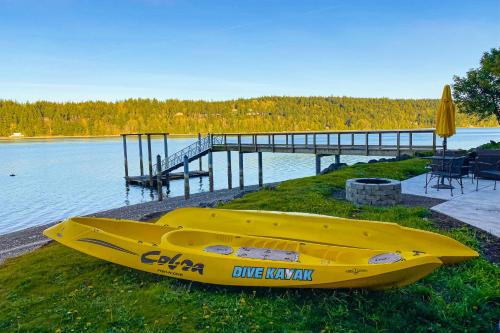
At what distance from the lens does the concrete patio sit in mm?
7273

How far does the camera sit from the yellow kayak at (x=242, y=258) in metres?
4.42

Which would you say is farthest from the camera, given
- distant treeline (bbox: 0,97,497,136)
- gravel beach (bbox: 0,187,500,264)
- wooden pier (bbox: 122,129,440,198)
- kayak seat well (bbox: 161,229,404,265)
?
distant treeline (bbox: 0,97,497,136)

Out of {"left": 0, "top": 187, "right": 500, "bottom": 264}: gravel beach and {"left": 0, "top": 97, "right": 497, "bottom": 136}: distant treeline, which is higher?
{"left": 0, "top": 97, "right": 497, "bottom": 136}: distant treeline

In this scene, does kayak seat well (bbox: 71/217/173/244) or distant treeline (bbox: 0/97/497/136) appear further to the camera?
distant treeline (bbox: 0/97/497/136)

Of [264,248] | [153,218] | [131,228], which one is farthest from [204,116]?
[264,248]

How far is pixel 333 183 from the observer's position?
43.5ft

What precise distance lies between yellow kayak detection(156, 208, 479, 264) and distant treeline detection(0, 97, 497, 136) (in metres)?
144

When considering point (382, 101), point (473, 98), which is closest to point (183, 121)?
point (382, 101)

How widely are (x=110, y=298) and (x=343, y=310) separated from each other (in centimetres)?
318

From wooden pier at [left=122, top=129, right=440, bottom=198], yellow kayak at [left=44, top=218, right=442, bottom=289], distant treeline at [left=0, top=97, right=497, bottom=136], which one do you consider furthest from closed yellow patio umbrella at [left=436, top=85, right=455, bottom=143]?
distant treeline at [left=0, top=97, right=497, bottom=136]

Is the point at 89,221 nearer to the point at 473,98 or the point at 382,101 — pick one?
the point at 473,98

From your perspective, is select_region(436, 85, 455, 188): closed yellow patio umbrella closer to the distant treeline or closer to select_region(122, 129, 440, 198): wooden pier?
select_region(122, 129, 440, 198): wooden pier

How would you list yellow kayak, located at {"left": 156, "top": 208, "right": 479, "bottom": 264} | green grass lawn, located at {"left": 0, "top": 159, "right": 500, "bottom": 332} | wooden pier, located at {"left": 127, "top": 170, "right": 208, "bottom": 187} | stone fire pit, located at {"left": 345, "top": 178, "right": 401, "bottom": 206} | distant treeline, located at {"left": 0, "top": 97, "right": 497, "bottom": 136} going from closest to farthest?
green grass lawn, located at {"left": 0, "top": 159, "right": 500, "bottom": 332} → yellow kayak, located at {"left": 156, "top": 208, "right": 479, "bottom": 264} → stone fire pit, located at {"left": 345, "top": 178, "right": 401, "bottom": 206} → wooden pier, located at {"left": 127, "top": 170, "right": 208, "bottom": 187} → distant treeline, located at {"left": 0, "top": 97, "right": 497, "bottom": 136}

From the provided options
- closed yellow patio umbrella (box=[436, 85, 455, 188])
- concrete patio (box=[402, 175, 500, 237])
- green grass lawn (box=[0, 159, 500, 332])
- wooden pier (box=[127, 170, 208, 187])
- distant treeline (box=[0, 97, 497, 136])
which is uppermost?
distant treeline (box=[0, 97, 497, 136])
